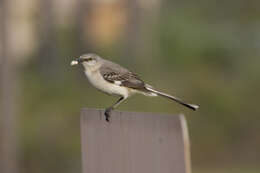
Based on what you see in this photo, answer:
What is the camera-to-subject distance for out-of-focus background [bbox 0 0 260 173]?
13.4m

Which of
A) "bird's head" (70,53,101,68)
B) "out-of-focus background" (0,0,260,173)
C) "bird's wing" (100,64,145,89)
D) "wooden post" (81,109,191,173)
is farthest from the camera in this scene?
"out-of-focus background" (0,0,260,173)

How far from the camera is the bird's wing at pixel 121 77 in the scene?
274 inches

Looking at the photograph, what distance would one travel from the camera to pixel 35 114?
1546cm

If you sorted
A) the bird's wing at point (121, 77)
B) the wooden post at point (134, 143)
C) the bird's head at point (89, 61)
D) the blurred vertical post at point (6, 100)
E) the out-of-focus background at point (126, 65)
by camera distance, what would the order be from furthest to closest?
1. the out-of-focus background at point (126, 65)
2. the blurred vertical post at point (6, 100)
3. the bird's head at point (89, 61)
4. the bird's wing at point (121, 77)
5. the wooden post at point (134, 143)

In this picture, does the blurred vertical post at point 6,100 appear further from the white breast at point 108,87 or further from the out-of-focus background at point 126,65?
the white breast at point 108,87

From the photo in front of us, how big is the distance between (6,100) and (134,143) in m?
9.31

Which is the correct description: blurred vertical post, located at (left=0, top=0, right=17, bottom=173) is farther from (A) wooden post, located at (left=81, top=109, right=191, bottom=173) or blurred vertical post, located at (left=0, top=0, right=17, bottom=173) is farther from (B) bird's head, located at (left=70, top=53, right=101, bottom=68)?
(A) wooden post, located at (left=81, top=109, right=191, bottom=173)

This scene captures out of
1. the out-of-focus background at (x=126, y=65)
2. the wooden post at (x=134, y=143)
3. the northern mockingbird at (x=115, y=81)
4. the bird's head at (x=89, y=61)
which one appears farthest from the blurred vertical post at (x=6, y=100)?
the wooden post at (x=134, y=143)

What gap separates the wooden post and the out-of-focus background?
8.15 meters

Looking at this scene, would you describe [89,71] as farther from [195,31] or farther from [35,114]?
[195,31]

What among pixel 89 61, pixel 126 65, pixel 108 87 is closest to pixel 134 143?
pixel 108 87

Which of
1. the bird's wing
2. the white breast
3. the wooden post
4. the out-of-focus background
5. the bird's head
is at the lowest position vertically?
the out-of-focus background

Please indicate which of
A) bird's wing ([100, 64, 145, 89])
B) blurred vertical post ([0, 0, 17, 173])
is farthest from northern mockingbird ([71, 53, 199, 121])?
blurred vertical post ([0, 0, 17, 173])

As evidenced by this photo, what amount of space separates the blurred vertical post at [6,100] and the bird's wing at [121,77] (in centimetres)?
550
